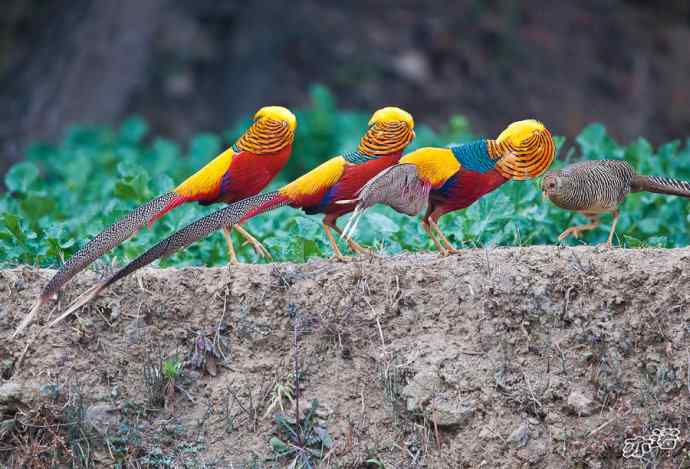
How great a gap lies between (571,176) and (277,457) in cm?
178

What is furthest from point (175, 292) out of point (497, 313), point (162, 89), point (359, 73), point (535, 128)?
point (162, 89)

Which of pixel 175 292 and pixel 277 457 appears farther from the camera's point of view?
pixel 175 292

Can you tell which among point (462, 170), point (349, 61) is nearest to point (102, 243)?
point (462, 170)

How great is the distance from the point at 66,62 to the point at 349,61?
2808 mm

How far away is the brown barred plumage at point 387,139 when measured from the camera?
5128 mm

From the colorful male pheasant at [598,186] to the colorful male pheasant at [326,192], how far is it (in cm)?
72

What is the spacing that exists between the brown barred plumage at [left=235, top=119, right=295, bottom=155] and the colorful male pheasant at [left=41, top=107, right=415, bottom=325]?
0.34 metres

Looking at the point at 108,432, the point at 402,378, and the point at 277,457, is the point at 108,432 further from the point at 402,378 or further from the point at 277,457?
the point at 402,378

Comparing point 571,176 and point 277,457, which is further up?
point 571,176

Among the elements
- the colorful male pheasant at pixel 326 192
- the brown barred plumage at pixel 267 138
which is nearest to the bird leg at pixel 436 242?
the colorful male pheasant at pixel 326 192

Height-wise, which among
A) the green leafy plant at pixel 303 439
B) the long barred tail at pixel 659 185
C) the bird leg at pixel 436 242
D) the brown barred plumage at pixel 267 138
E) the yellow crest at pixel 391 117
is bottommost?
the green leafy plant at pixel 303 439

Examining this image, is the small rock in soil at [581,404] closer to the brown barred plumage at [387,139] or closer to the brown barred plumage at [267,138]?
the brown barred plumage at [387,139]

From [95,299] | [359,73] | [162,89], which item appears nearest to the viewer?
[95,299]

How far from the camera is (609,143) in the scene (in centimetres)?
754
